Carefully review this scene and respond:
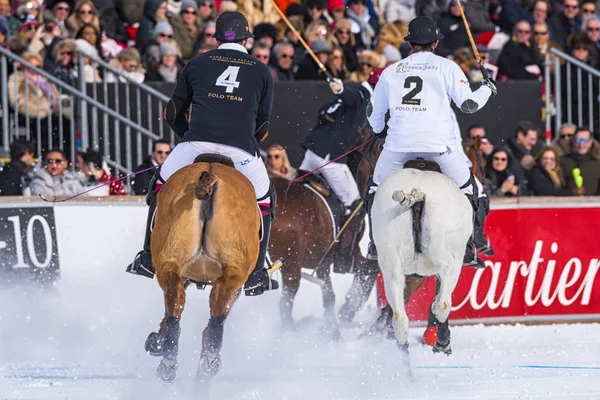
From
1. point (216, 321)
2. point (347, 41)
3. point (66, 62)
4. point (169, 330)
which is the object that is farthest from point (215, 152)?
point (347, 41)

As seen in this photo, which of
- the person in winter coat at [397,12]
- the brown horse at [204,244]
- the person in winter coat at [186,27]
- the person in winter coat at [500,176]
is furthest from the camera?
the person in winter coat at [397,12]

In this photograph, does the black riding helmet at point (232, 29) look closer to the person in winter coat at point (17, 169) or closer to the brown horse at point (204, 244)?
the brown horse at point (204, 244)

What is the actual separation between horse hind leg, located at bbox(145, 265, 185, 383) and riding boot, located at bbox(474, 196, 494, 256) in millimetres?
2815

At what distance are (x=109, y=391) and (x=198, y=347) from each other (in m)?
1.65

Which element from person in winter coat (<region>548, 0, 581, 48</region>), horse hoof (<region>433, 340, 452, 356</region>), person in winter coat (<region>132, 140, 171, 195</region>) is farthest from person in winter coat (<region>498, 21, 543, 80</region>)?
horse hoof (<region>433, 340, 452, 356</region>)

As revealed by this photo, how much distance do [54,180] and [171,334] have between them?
459 cm

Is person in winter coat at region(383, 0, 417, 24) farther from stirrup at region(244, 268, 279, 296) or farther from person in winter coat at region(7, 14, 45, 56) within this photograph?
stirrup at region(244, 268, 279, 296)

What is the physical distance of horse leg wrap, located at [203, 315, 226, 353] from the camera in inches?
343

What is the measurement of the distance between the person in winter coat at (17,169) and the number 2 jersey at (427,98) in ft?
15.1

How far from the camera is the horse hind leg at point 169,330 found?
8.52 meters

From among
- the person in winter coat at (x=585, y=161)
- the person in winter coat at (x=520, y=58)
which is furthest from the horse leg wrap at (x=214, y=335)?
the person in winter coat at (x=520, y=58)

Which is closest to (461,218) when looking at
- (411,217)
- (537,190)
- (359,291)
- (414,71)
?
(411,217)

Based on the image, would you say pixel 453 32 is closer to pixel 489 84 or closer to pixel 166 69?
pixel 166 69

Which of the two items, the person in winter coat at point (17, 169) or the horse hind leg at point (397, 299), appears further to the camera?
the person in winter coat at point (17, 169)
